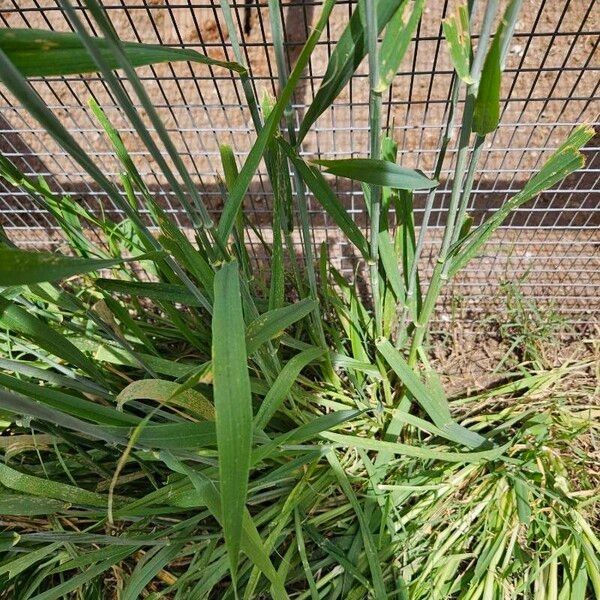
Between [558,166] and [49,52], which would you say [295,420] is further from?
[49,52]

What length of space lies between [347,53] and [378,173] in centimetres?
13

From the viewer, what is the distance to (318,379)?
49.3 inches

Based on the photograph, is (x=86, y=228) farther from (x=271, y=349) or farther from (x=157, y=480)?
(x=271, y=349)

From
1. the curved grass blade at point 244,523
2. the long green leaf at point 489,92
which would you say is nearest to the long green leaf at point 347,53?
the long green leaf at point 489,92

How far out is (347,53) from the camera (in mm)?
618

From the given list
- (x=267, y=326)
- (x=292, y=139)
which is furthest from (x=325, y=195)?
(x=267, y=326)

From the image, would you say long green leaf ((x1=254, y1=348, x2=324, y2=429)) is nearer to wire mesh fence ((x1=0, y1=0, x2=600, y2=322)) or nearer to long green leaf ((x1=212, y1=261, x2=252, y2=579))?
long green leaf ((x1=212, y1=261, x2=252, y2=579))

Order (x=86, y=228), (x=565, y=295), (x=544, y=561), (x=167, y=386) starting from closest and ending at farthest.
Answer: (x=167, y=386) → (x=544, y=561) → (x=565, y=295) → (x=86, y=228)

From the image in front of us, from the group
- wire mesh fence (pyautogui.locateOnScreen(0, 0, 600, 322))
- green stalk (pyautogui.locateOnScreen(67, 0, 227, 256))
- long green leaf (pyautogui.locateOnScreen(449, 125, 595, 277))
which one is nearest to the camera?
green stalk (pyautogui.locateOnScreen(67, 0, 227, 256))

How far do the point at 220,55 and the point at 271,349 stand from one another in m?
1.03

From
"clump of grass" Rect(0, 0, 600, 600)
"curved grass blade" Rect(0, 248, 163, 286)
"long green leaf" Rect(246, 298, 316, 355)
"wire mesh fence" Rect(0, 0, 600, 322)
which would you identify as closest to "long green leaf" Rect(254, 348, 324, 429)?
"clump of grass" Rect(0, 0, 600, 600)

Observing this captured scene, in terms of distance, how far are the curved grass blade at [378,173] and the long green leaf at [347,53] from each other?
63mm

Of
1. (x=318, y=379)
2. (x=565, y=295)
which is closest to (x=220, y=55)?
(x=318, y=379)

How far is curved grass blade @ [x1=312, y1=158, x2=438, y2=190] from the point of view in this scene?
0.66 metres
